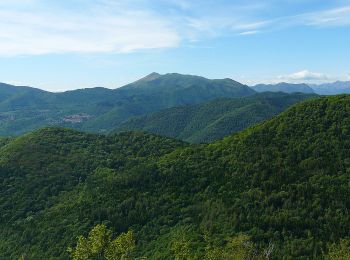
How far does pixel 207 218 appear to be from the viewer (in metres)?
156

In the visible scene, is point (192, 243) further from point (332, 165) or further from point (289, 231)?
point (332, 165)

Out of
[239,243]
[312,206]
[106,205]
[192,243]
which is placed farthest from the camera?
[106,205]

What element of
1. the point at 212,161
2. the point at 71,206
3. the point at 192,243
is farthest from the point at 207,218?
the point at 71,206

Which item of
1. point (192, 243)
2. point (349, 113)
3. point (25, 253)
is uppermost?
point (349, 113)

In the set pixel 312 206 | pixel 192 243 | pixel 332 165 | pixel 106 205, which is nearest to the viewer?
pixel 192 243

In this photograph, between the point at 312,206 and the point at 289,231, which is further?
the point at 312,206

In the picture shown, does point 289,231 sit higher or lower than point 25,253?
higher

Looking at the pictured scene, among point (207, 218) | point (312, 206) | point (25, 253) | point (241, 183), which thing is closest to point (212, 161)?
point (241, 183)

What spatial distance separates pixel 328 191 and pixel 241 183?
1328 inches

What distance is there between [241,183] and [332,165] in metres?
36.1

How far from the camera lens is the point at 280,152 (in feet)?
605

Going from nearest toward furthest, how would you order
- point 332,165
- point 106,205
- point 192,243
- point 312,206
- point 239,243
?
point 239,243
point 192,243
point 312,206
point 332,165
point 106,205

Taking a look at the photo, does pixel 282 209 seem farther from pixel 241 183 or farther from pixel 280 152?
pixel 280 152

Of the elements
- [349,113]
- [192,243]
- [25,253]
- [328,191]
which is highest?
[349,113]
